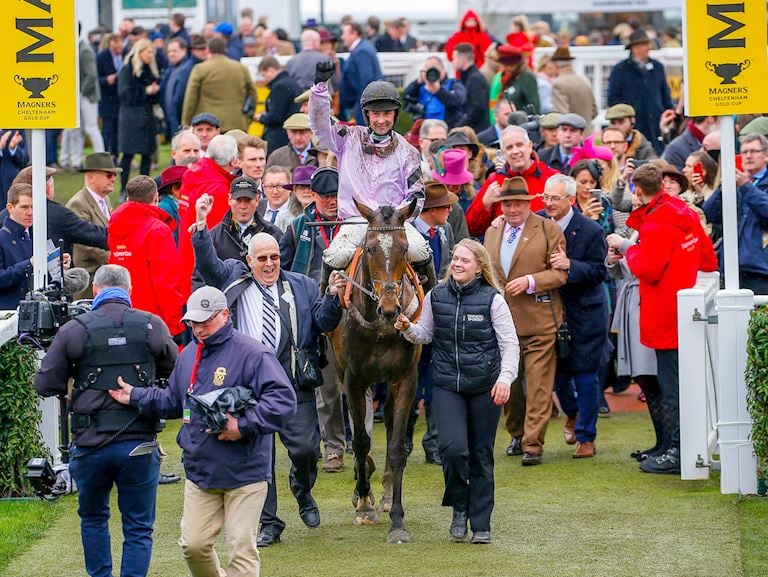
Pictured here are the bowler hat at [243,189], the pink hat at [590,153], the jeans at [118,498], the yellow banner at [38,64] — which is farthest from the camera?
the pink hat at [590,153]

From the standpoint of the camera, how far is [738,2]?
1026 centimetres

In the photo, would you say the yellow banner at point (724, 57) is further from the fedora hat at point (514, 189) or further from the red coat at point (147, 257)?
the red coat at point (147, 257)

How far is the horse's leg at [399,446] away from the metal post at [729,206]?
2.41 m

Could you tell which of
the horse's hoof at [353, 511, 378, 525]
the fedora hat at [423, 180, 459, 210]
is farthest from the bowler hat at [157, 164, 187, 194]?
the horse's hoof at [353, 511, 378, 525]

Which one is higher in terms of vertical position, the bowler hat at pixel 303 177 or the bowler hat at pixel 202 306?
the bowler hat at pixel 303 177

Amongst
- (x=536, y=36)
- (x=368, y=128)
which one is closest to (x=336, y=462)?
(x=368, y=128)

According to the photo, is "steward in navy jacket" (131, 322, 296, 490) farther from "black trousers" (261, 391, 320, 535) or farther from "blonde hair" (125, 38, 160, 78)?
"blonde hair" (125, 38, 160, 78)

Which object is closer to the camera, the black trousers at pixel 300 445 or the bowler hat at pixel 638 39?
the black trousers at pixel 300 445

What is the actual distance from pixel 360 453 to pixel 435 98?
29.3 ft

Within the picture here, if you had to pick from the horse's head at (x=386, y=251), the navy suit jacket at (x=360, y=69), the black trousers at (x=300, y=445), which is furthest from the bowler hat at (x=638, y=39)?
the black trousers at (x=300, y=445)

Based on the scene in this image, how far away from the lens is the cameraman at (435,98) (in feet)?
59.0

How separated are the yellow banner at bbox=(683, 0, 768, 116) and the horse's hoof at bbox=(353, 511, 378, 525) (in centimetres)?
366

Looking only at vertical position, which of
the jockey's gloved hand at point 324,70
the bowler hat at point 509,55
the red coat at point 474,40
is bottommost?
the jockey's gloved hand at point 324,70

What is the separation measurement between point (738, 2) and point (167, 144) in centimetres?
1743
